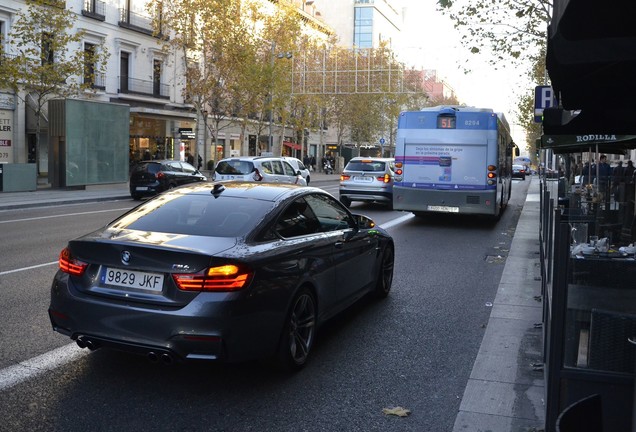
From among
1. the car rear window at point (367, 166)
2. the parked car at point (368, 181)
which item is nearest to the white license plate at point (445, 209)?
the parked car at point (368, 181)

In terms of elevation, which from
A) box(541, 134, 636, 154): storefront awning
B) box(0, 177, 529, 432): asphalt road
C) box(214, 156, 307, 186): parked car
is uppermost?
box(541, 134, 636, 154): storefront awning

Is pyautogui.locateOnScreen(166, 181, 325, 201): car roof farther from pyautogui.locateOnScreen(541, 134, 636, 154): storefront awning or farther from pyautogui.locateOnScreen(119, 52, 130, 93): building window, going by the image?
pyautogui.locateOnScreen(119, 52, 130, 93): building window

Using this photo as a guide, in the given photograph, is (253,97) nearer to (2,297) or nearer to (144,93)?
(144,93)

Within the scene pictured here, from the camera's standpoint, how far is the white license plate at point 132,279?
465 cm

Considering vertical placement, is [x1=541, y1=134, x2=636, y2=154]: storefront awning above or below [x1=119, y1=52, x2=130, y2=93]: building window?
below

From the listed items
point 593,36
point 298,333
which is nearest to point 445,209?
point 298,333

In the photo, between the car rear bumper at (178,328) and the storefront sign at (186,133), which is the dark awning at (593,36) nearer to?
the car rear bumper at (178,328)

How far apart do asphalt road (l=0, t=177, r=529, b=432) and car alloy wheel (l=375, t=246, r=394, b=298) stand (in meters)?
0.15

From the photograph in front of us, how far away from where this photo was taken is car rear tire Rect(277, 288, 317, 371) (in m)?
5.09

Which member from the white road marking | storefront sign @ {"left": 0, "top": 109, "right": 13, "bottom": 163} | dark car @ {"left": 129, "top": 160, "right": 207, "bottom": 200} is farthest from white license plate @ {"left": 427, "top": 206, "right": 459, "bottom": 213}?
storefront sign @ {"left": 0, "top": 109, "right": 13, "bottom": 163}

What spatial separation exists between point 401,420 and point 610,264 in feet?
5.46

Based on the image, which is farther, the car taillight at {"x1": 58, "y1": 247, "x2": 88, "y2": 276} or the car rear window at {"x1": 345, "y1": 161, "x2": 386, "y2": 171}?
the car rear window at {"x1": 345, "y1": 161, "x2": 386, "y2": 171}

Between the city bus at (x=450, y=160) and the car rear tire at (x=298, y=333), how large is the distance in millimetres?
11229

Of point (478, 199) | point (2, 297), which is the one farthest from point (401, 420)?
point (478, 199)
